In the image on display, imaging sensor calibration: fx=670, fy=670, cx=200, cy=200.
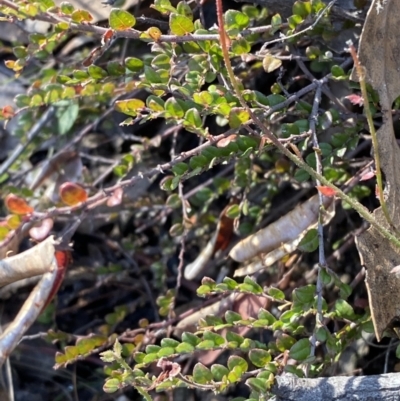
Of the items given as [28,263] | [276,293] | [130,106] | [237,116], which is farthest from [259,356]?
[28,263]

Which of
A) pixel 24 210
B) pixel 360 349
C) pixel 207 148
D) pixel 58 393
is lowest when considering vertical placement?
pixel 58 393

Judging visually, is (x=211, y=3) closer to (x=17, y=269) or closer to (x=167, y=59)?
(x=167, y=59)

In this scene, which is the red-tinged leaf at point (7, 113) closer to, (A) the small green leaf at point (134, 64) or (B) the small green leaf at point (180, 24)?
(A) the small green leaf at point (134, 64)

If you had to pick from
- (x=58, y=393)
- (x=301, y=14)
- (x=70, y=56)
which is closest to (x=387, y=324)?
(x=301, y=14)

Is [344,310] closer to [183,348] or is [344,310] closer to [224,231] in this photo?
[183,348]

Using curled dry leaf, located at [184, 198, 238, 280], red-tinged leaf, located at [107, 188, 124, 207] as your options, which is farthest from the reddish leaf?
red-tinged leaf, located at [107, 188, 124, 207]

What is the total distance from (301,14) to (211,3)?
1.89ft

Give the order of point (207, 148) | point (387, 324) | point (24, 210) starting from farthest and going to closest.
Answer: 1. point (24, 210)
2. point (207, 148)
3. point (387, 324)

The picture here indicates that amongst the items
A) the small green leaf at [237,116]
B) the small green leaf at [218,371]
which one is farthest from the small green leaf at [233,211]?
the small green leaf at [218,371]

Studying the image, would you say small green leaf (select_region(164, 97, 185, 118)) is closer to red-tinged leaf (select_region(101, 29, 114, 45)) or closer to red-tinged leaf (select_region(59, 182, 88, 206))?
red-tinged leaf (select_region(101, 29, 114, 45))

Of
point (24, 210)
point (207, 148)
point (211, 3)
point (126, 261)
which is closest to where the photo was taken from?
point (207, 148)

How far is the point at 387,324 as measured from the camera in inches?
55.8

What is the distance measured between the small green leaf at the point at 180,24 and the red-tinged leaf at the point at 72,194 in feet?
1.70

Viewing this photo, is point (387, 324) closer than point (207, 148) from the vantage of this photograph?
Yes
